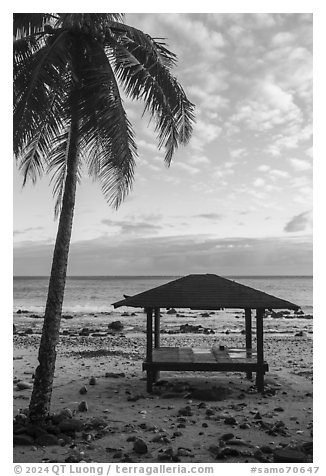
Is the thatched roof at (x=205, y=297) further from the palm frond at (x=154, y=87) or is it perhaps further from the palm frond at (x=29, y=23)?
the palm frond at (x=29, y=23)

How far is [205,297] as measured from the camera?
11.5 meters

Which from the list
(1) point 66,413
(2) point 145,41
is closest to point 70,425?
(1) point 66,413

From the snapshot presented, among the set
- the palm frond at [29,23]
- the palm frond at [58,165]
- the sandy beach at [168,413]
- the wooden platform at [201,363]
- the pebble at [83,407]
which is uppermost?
the palm frond at [29,23]

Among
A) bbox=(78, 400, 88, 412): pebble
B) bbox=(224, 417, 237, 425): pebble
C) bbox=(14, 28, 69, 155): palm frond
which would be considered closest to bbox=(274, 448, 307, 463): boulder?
bbox=(224, 417, 237, 425): pebble

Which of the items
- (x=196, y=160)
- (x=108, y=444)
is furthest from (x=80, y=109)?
(x=108, y=444)

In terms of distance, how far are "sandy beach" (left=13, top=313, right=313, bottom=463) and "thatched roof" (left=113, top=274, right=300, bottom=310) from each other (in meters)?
2.12

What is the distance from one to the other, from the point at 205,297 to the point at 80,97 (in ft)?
17.8

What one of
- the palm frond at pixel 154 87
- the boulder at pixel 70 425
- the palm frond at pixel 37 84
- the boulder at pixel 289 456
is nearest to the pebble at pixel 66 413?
the boulder at pixel 70 425

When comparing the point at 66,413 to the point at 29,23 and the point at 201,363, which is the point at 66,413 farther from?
the point at 29,23

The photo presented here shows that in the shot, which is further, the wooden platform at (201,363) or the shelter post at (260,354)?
the shelter post at (260,354)

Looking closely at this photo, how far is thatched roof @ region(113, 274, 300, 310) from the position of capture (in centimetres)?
1125

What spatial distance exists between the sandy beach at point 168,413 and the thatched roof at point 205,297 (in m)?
2.12

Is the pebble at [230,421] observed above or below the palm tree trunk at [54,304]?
below

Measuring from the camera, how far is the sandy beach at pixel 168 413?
7715 mm
